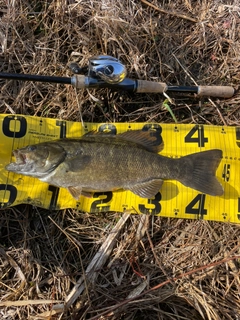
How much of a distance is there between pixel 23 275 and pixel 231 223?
223 centimetres

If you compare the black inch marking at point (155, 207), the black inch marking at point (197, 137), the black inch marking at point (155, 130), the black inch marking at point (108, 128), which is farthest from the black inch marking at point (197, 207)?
the black inch marking at point (108, 128)

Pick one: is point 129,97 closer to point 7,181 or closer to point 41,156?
point 41,156

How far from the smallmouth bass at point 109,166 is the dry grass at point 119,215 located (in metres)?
0.43

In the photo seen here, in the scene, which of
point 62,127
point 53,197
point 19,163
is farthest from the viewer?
point 62,127

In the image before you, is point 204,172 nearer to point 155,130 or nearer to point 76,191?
point 155,130

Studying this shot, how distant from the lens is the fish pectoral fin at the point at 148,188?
11.1 feet

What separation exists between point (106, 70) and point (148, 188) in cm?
126

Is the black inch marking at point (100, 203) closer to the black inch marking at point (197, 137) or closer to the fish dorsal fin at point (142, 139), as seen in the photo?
the fish dorsal fin at point (142, 139)

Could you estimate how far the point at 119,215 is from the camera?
3.57 m

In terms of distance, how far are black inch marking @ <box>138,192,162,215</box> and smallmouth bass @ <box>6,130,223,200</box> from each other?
0.49ft

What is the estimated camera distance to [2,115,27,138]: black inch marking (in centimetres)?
350

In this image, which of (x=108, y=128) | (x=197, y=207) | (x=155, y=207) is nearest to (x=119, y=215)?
(x=155, y=207)

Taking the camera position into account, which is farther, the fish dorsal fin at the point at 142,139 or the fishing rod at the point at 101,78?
the fish dorsal fin at the point at 142,139

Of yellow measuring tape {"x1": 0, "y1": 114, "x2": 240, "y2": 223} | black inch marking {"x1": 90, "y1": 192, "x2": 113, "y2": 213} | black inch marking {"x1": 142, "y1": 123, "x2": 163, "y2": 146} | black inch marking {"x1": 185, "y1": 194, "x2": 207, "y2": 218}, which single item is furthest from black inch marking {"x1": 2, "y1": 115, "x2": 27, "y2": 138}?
black inch marking {"x1": 185, "y1": 194, "x2": 207, "y2": 218}
